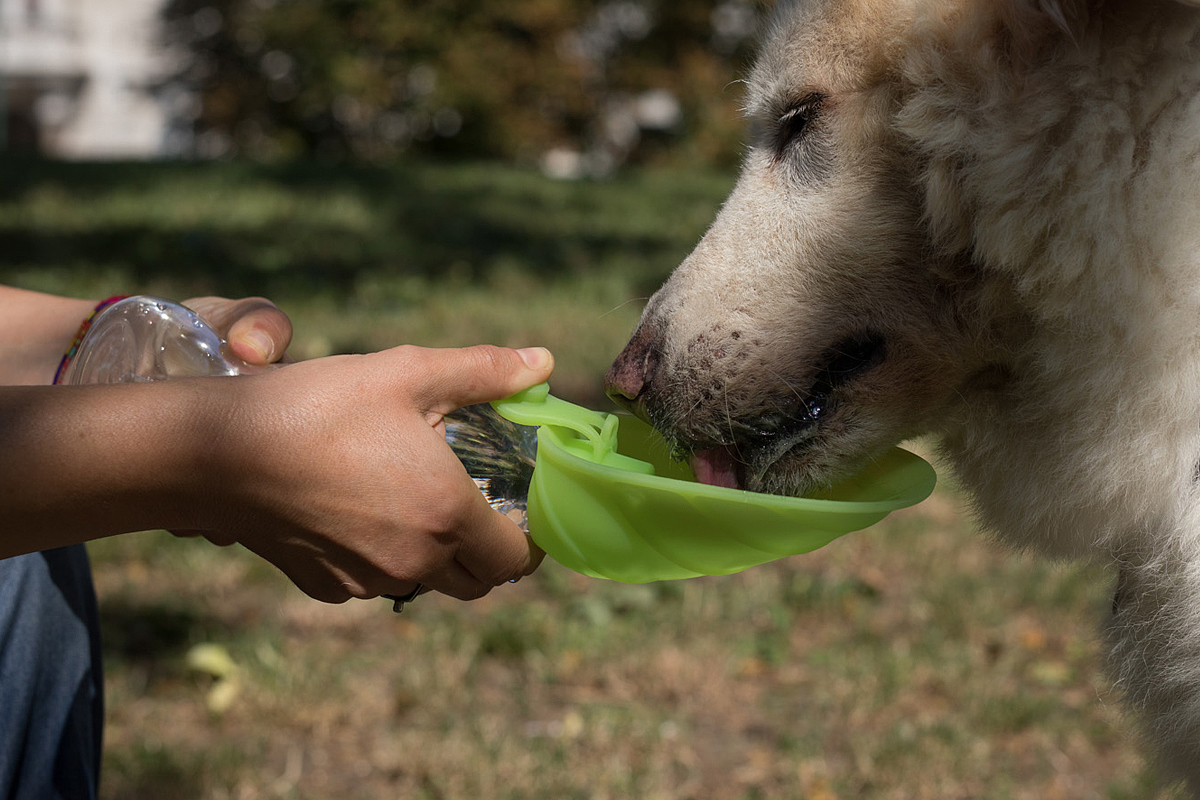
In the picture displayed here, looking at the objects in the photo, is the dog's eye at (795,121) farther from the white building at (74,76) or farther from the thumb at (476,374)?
the white building at (74,76)

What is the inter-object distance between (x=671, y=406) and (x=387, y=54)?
1685 centimetres

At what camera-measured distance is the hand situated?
1452 mm

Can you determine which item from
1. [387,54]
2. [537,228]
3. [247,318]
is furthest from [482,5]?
[247,318]

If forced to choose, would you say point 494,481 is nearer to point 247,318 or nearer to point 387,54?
point 247,318

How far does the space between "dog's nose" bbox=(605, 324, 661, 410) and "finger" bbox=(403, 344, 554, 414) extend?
0.22 metres

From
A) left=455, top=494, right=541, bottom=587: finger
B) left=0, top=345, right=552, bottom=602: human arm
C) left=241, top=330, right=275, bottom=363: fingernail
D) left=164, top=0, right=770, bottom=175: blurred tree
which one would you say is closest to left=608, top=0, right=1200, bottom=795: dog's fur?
left=455, top=494, right=541, bottom=587: finger

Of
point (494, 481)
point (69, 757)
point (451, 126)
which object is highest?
point (494, 481)

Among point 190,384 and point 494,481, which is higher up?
point 190,384

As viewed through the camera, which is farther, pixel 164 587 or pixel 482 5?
pixel 482 5

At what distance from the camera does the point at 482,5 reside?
1688 centimetres

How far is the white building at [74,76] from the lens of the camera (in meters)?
26.8

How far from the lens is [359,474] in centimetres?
148

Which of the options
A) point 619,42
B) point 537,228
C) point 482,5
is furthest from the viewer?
point 619,42

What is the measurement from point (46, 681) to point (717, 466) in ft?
4.06
